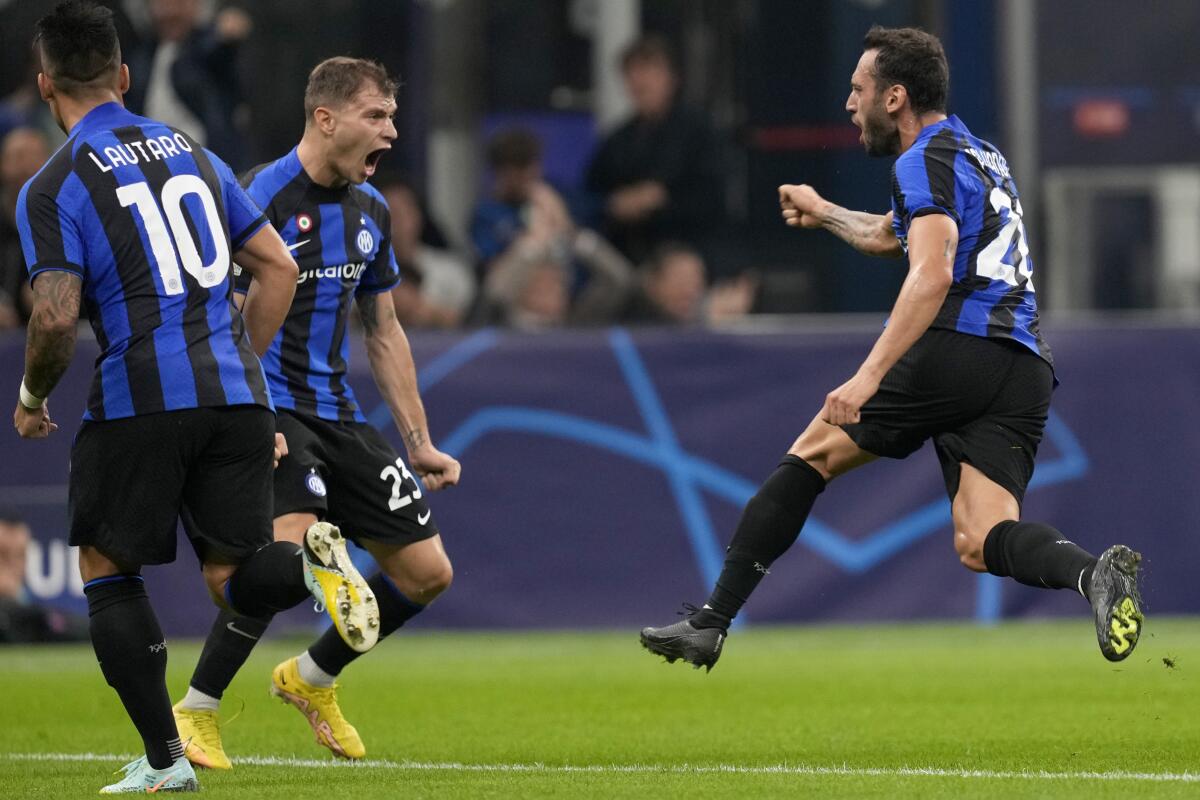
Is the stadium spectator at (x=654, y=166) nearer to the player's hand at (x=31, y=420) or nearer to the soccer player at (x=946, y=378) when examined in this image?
the soccer player at (x=946, y=378)

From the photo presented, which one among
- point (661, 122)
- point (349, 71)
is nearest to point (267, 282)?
point (349, 71)

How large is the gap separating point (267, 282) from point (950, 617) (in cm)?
669

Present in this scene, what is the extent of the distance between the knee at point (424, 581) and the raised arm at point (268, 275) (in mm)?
1207

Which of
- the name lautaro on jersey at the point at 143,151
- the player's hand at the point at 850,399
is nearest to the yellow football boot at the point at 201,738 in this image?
the name lautaro on jersey at the point at 143,151

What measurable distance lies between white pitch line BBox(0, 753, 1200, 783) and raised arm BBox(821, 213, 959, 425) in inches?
39.1

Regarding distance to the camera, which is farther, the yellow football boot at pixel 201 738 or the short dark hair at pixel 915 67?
the yellow football boot at pixel 201 738

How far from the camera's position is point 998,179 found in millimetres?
6293

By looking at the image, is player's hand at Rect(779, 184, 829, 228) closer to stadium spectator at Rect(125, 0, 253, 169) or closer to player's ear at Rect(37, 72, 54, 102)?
player's ear at Rect(37, 72, 54, 102)

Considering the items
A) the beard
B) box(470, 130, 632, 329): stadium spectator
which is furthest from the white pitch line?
box(470, 130, 632, 329): stadium spectator

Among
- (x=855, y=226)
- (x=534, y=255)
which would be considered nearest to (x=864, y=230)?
(x=855, y=226)

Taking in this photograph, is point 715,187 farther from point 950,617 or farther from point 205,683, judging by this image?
point 205,683

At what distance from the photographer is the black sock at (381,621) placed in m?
6.81

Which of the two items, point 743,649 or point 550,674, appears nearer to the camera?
point 550,674

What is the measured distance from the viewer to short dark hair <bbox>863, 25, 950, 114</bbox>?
6.30 metres
